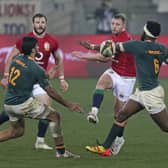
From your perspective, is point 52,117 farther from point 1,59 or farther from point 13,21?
point 13,21

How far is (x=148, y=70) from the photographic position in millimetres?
12320

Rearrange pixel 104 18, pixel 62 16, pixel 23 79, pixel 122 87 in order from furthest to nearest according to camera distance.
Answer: pixel 62 16, pixel 104 18, pixel 122 87, pixel 23 79

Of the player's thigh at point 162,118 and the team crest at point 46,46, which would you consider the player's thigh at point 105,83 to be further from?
the player's thigh at point 162,118

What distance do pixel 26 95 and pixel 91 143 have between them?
2.54 meters

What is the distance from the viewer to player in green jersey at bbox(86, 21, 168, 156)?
12.2m

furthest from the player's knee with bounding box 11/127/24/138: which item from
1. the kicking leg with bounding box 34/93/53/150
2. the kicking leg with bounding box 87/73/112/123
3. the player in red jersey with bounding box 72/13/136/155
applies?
the player in red jersey with bounding box 72/13/136/155

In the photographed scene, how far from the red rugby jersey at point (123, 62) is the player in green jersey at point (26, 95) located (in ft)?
7.13

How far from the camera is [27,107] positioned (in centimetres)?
1207

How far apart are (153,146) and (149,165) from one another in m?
2.17

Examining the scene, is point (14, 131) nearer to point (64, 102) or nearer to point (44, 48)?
point (64, 102)

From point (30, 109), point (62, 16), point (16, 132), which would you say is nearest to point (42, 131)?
point (16, 132)

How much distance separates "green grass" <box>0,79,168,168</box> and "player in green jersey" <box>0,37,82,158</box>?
48cm

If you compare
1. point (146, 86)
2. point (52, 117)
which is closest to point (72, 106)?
point (52, 117)

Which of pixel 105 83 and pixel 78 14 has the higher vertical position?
pixel 105 83
